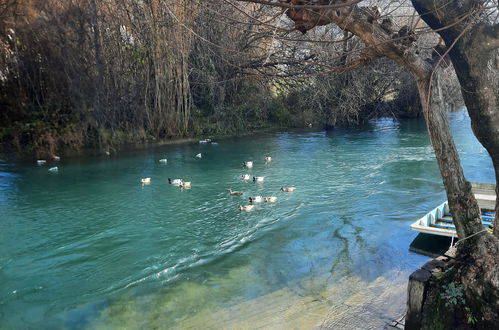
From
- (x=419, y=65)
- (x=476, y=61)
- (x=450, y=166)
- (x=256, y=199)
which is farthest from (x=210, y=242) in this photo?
(x=476, y=61)

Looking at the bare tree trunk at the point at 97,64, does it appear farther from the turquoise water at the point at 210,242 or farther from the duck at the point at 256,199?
the duck at the point at 256,199

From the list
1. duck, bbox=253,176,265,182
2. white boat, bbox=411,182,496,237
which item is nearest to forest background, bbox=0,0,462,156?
duck, bbox=253,176,265,182

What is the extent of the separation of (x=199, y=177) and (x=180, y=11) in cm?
696

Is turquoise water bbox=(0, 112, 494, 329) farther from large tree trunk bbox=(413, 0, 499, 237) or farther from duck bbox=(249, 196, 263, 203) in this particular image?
large tree trunk bbox=(413, 0, 499, 237)

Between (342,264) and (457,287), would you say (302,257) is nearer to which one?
(342,264)

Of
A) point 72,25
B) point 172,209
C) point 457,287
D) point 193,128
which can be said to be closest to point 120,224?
point 172,209

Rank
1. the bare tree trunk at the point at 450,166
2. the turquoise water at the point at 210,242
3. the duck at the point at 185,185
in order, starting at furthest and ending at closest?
1. the duck at the point at 185,185
2. the turquoise water at the point at 210,242
3. the bare tree trunk at the point at 450,166

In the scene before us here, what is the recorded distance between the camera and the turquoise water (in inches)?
225

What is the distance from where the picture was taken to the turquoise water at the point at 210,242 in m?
5.72

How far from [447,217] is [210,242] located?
444cm

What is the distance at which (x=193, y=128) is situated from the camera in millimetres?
19688

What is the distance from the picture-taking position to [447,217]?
8156 mm

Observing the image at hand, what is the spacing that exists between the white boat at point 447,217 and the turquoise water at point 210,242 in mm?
546

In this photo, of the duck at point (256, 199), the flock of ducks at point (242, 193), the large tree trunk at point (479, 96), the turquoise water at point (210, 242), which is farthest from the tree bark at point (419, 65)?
the duck at point (256, 199)
